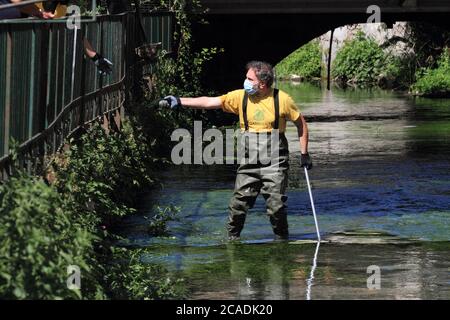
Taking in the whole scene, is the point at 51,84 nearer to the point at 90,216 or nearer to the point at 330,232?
the point at 90,216

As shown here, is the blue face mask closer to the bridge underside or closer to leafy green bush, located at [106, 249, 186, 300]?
leafy green bush, located at [106, 249, 186, 300]

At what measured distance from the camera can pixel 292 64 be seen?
201 ft

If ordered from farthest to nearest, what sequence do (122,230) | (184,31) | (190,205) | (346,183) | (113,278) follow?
(184,31)
(346,183)
(190,205)
(122,230)
(113,278)

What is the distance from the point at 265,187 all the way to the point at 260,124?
667 millimetres

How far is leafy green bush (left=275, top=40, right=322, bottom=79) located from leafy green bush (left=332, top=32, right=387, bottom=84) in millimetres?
2731

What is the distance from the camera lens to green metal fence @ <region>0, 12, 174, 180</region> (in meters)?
10.6

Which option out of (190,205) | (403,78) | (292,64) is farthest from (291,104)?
(292,64)

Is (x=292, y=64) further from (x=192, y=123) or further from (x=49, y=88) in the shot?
(x=49, y=88)

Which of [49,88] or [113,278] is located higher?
[49,88]

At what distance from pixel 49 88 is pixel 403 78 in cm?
3825

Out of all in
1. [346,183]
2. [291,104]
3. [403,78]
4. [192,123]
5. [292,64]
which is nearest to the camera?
[291,104]

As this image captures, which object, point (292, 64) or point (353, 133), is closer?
point (353, 133)

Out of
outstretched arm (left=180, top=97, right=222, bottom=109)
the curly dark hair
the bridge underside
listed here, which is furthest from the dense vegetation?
the bridge underside

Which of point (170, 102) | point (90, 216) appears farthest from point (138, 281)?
point (170, 102)
